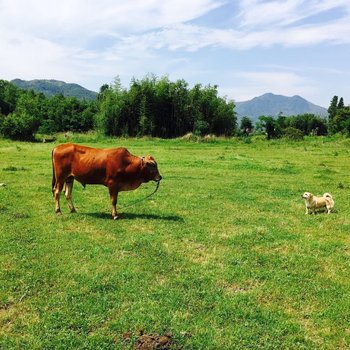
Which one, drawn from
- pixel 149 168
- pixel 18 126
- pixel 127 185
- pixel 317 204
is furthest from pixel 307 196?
pixel 18 126

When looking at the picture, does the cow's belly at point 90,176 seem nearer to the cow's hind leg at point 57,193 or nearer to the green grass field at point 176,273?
the cow's hind leg at point 57,193

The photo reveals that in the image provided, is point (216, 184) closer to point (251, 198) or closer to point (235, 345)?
point (251, 198)

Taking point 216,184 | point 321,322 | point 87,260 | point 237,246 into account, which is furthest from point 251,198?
point 321,322

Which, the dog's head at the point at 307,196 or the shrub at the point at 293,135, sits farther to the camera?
the shrub at the point at 293,135

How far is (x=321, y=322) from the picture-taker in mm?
5410

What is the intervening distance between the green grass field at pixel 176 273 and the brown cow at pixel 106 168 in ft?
2.86

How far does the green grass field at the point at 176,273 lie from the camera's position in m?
5.12

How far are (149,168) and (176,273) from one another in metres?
3.87

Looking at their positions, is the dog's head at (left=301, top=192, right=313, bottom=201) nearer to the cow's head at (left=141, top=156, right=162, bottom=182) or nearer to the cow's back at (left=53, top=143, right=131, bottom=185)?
the cow's head at (left=141, top=156, right=162, bottom=182)

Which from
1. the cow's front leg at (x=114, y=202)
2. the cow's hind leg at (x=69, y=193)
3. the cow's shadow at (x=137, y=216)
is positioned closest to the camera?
the cow's front leg at (x=114, y=202)

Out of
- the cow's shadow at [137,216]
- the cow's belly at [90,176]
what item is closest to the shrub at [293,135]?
the cow's shadow at [137,216]

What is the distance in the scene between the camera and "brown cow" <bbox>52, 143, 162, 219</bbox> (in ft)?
33.7

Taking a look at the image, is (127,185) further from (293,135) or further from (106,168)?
(293,135)

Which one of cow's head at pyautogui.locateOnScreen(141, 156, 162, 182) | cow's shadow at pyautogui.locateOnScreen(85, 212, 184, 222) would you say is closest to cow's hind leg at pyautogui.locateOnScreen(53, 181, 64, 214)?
cow's shadow at pyautogui.locateOnScreen(85, 212, 184, 222)
